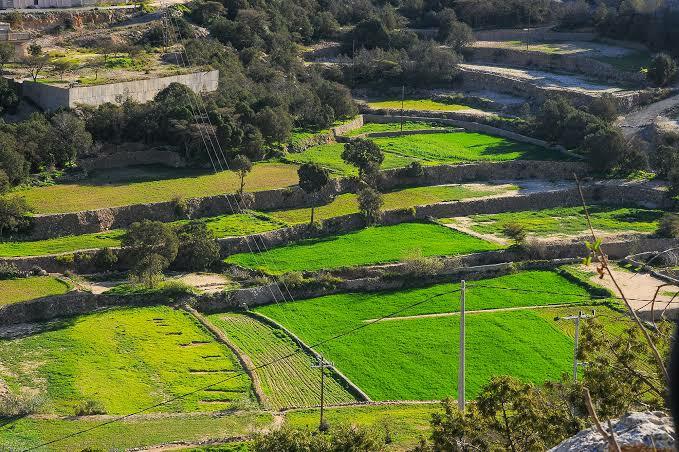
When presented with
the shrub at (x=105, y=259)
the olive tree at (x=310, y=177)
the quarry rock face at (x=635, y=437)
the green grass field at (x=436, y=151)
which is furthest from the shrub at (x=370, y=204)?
the quarry rock face at (x=635, y=437)

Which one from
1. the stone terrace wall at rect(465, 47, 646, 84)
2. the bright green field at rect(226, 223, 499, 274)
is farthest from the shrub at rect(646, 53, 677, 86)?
the bright green field at rect(226, 223, 499, 274)

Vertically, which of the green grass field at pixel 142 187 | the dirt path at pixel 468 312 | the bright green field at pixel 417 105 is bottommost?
the dirt path at pixel 468 312

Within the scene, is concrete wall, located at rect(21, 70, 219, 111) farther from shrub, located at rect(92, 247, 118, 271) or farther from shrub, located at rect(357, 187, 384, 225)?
shrub, located at rect(357, 187, 384, 225)

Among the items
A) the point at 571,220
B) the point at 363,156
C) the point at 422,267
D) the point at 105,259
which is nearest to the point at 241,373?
the point at 105,259

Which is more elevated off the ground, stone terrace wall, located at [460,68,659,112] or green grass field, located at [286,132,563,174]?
stone terrace wall, located at [460,68,659,112]

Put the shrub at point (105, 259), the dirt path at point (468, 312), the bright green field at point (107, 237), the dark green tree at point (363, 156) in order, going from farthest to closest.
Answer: the dark green tree at point (363, 156), the bright green field at point (107, 237), the shrub at point (105, 259), the dirt path at point (468, 312)

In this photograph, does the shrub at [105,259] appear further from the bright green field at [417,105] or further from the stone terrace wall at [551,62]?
the stone terrace wall at [551,62]

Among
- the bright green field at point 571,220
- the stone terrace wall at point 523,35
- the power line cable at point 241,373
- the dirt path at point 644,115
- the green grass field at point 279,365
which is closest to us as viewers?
the power line cable at point 241,373
